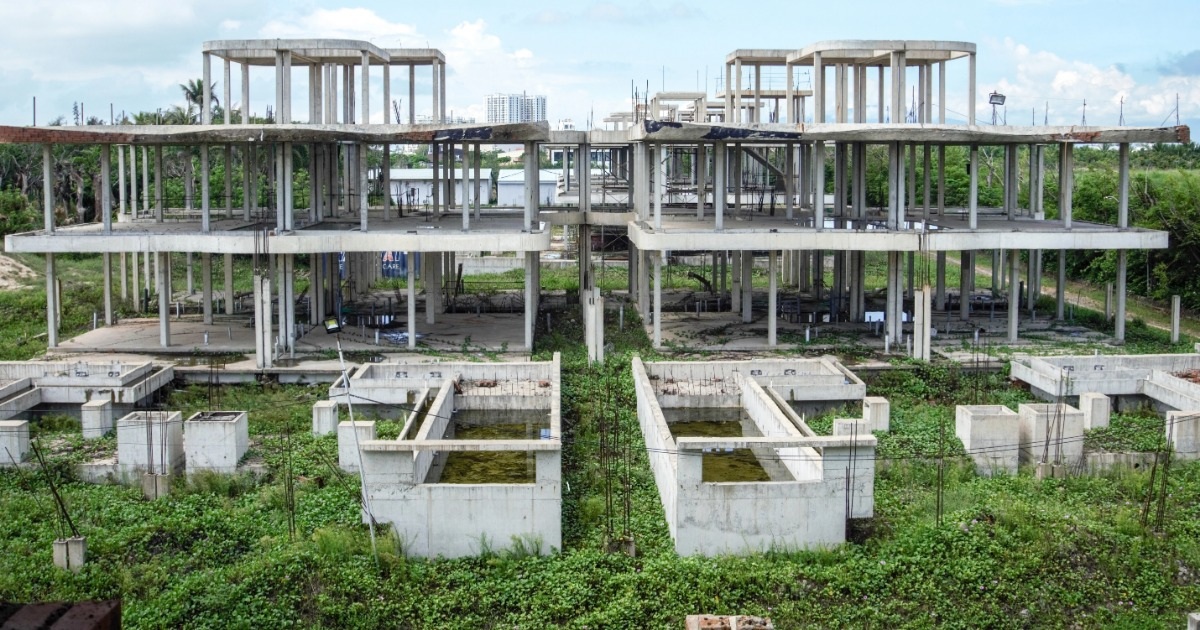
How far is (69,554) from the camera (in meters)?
16.3

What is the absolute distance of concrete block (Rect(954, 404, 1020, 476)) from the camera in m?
20.6

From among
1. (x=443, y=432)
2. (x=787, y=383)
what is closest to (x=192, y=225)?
(x=443, y=432)

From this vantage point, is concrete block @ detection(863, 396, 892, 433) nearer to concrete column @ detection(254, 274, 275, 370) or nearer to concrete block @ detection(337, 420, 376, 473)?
concrete block @ detection(337, 420, 376, 473)

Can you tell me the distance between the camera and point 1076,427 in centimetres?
2061

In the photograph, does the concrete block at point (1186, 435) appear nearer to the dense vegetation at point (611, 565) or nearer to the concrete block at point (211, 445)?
the dense vegetation at point (611, 565)

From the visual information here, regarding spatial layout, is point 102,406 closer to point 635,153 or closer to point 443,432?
point 443,432

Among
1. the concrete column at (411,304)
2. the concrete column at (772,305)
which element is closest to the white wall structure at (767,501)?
the concrete column at (772,305)

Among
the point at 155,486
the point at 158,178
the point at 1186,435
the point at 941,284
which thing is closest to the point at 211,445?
the point at 155,486

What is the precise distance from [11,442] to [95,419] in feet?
7.05

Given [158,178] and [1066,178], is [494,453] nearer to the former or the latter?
[158,178]

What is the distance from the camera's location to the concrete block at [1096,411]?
73.9ft

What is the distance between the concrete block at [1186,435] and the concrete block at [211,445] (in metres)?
15.5

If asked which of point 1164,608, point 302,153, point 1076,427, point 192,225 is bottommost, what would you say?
point 1164,608

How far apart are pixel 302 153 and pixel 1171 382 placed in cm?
4437
